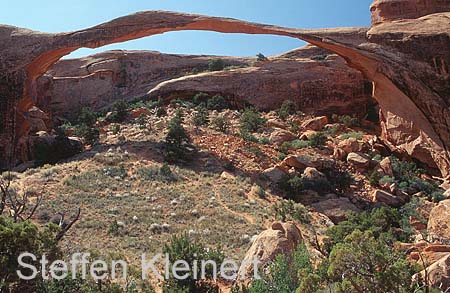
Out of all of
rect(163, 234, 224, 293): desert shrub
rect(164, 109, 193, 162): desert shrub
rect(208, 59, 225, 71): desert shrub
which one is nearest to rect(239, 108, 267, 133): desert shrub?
rect(164, 109, 193, 162): desert shrub

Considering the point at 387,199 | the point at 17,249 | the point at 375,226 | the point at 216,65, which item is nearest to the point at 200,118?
the point at 387,199

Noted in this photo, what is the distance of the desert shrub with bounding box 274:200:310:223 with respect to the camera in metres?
10.1

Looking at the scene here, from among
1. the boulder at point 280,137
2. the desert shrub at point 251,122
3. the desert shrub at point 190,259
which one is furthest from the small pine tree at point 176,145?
the desert shrub at point 190,259

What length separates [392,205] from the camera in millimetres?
11789

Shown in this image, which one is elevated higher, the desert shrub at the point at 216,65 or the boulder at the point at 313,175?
the desert shrub at the point at 216,65

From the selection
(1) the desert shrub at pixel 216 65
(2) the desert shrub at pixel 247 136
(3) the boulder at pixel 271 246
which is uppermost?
(1) the desert shrub at pixel 216 65

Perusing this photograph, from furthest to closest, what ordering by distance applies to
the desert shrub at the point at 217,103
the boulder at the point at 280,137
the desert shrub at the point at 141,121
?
1. the desert shrub at the point at 217,103
2. the desert shrub at the point at 141,121
3. the boulder at the point at 280,137

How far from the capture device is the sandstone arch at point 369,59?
13523mm

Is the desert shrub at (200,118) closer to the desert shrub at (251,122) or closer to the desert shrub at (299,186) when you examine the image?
the desert shrub at (251,122)

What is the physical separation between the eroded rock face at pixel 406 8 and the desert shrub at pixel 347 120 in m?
4.37

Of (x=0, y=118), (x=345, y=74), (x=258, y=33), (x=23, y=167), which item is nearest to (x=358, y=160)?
(x=258, y=33)

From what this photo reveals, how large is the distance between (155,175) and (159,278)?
552cm

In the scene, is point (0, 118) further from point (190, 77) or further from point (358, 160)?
point (358, 160)

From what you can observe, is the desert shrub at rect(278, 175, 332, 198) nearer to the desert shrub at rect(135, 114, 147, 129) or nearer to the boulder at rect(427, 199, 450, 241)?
the boulder at rect(427, 199, 450, 241)
